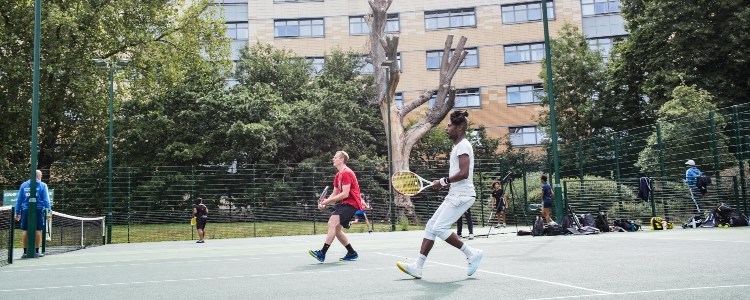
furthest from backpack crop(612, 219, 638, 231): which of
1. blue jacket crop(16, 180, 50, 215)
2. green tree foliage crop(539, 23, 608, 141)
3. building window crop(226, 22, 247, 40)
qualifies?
building window crop(226, 22, 247, 40)

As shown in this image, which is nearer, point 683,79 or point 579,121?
point 683,79

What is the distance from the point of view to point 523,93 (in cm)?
4747

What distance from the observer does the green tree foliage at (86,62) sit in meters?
27.8

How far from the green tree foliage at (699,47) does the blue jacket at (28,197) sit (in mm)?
26933

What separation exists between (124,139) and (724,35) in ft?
104

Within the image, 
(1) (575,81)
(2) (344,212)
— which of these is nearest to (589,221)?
(2) (344,212)

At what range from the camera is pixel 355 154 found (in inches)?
1451

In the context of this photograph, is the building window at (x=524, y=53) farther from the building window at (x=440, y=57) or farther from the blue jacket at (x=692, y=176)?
the blue jacket at (x=692, y=176)

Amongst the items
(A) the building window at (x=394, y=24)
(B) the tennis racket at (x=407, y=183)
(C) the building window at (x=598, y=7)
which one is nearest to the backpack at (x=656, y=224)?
(B) the tennis racket at (x=407, y=183)

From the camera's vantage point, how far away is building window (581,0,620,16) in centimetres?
4709

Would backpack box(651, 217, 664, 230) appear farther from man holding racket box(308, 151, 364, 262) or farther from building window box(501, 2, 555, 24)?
building window box(501, 2, 555, 24)

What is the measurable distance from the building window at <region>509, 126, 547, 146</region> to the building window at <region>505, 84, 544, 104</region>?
6.58 ft

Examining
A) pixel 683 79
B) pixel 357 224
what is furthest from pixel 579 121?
pixel 357 224

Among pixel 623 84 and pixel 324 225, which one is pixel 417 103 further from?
pixel 623 84
